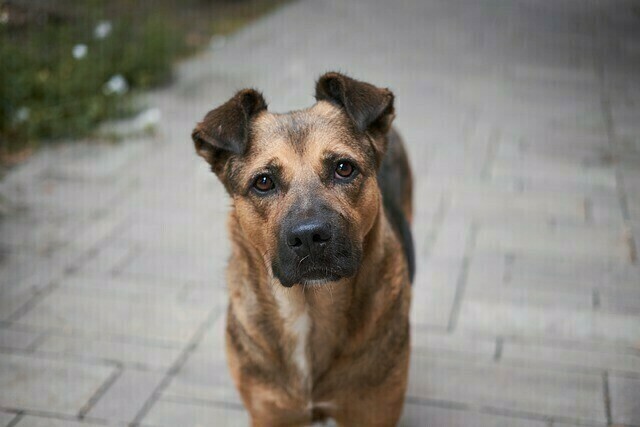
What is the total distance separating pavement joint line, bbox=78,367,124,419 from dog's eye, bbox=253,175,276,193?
1.73m

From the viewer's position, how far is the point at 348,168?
312 cm

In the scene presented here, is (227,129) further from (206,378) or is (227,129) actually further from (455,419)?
(455,419)

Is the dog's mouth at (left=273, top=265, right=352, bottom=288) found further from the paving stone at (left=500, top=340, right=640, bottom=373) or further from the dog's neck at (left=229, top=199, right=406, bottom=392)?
the paving stone at (left=500, top=340, right=640, bottom=373)

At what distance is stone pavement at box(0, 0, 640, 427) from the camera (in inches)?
160

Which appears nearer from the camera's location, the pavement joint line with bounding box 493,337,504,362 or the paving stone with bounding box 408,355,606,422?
the paving stone with bounding box 408,355,606,422

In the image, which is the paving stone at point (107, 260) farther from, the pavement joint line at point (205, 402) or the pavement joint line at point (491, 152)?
the pavement joint line at point (491, 152)

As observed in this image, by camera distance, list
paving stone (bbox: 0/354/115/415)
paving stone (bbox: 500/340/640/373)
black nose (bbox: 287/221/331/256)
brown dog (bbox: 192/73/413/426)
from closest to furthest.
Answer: black nose (bbox: 287/221/331/256), brown dog (bbox: 192/73/413/426), paving stone (bbox: 0/354/115/415), paving stone (bbox: 500/340/640/373)

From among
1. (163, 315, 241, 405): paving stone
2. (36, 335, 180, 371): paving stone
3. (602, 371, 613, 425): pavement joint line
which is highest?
(36, 335, 180, 371): paving stone

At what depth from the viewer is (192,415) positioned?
3.93 metres

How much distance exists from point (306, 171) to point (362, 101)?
415 millimetres

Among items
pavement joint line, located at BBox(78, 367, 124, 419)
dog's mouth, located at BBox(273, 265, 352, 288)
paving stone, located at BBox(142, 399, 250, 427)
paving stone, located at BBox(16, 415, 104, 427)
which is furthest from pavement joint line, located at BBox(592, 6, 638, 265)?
paving stone, located at BBox(16, 415, 104, 427)

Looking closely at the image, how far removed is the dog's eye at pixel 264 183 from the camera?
10.2ft

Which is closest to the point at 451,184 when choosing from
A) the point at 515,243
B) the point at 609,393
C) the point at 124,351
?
the point at 515,243

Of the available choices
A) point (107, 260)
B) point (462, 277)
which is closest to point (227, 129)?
point (462, 277)
